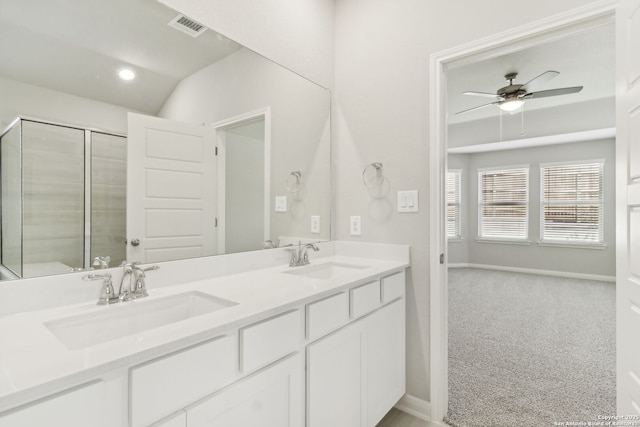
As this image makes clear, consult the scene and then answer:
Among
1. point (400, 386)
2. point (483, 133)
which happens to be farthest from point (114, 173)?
point (483, 133)

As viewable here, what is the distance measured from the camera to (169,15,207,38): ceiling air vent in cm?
143

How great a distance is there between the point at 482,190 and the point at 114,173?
6.78 m

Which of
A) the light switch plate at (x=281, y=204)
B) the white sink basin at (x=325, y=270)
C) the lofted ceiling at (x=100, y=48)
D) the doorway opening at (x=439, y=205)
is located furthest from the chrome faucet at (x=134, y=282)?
the doorway opening at (x=439, y=205)

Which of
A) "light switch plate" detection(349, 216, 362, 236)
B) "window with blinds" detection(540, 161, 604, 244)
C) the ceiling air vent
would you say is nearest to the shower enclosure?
the ceiling air vent

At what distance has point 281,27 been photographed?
192 centimetres

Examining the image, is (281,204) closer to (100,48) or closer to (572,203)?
(100,48)

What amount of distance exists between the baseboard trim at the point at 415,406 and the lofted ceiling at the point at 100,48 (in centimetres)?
205

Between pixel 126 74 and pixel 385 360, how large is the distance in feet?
5.80

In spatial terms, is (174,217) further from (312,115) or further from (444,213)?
(444,213)

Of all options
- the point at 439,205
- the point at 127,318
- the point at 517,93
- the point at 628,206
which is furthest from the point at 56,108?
the point at 517,93

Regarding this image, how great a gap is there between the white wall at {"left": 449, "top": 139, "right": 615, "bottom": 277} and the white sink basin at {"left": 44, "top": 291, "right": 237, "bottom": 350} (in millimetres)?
6380

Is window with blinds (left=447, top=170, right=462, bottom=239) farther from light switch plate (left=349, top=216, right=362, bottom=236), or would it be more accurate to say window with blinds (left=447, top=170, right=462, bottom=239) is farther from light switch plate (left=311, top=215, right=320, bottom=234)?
light switch plate (left=311, top=215, right=320, bottom=234)

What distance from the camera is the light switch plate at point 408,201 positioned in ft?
6.30

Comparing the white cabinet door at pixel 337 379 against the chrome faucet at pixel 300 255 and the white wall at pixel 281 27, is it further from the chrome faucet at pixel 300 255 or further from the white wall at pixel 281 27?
the white wall at pixel 281 27
